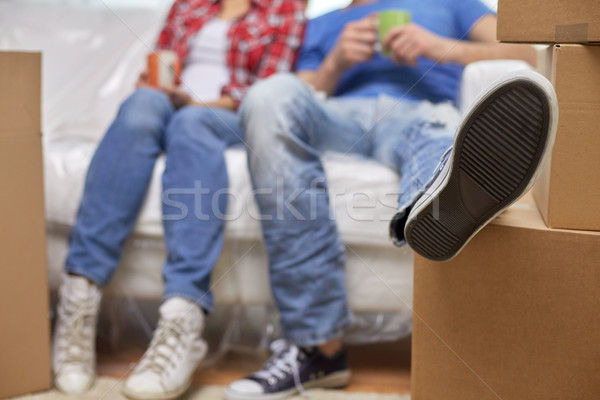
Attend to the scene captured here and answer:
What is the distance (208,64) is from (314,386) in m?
0.74

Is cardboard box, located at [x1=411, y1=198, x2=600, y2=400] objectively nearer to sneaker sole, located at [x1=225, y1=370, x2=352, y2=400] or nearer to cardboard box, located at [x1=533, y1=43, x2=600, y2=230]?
cardboard box, located at [x1=533, y1=43, x2=600, y2=230]

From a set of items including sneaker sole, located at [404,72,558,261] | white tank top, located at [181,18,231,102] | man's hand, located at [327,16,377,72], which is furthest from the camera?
white tank top, located at [181,18,231,102]

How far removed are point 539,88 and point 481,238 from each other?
0.70ft

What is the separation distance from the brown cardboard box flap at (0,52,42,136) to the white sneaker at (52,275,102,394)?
10.8 inches

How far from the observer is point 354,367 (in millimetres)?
1261

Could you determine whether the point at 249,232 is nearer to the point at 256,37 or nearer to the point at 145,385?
the point at 145,385

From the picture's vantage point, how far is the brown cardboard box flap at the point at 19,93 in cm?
100

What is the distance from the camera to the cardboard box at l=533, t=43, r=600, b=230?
0.73 m

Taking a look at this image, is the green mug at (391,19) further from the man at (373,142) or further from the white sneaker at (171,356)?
the white sneaker at (171,356)

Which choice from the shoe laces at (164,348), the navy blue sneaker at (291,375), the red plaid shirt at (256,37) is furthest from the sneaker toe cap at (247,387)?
the red plaid shirt at (256,37)

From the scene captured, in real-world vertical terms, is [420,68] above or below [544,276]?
above

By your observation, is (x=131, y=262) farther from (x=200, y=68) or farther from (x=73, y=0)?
(x=73, y=0)

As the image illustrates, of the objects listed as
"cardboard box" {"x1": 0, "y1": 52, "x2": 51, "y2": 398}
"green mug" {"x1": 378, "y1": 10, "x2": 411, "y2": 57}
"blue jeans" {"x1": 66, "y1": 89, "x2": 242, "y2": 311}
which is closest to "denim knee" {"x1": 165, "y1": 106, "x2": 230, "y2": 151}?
"blue jeans" {"x1": 66, "y1": 89, "x2": 242, "y2": 311}

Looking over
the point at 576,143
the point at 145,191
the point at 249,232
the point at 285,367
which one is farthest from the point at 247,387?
the point at 576,143
